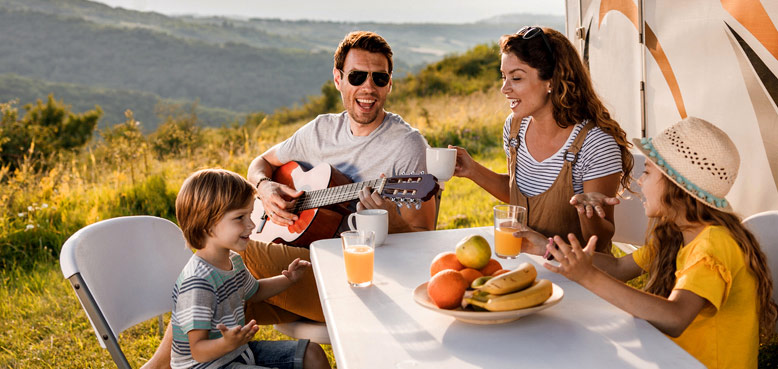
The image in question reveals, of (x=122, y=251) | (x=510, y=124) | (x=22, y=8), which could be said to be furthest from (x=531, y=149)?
(x=22, y=8)

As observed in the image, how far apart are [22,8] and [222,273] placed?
2249 inches

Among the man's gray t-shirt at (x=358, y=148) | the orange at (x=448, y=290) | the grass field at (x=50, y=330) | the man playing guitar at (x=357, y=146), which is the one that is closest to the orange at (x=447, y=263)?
the orange at (x=448, y=290)

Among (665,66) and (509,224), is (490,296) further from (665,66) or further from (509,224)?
(665,66)

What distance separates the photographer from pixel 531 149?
2.72 metres

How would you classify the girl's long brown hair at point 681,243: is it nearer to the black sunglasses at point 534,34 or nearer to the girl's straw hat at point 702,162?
the girl's straw hat at point 702,162

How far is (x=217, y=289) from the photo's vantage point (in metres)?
1.98

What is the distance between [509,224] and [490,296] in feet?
2.01

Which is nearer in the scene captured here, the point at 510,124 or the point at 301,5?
the point at 510,124

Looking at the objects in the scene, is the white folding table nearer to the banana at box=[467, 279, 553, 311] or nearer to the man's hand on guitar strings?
the banana at box=[467, 279, 553, 311]

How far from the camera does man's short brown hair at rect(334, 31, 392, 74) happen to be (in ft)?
9.92

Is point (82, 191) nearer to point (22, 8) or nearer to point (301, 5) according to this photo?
point (22, 8)

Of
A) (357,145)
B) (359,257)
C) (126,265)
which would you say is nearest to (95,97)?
(357,145)

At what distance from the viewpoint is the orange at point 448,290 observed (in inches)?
56.6

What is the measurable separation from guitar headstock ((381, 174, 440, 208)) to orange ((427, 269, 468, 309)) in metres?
0.80
